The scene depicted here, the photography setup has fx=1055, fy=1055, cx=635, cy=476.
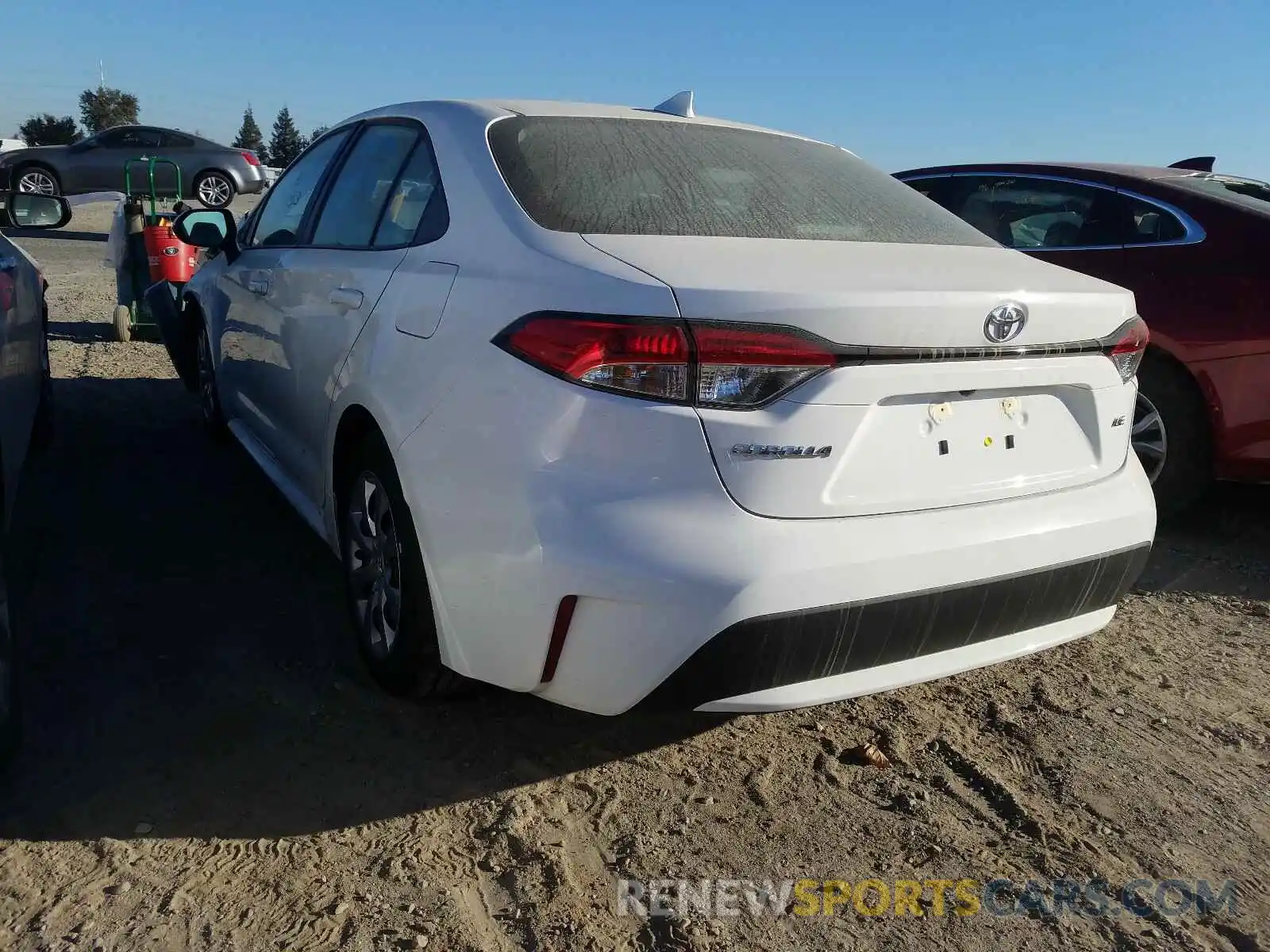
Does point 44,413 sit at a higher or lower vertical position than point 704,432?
lower

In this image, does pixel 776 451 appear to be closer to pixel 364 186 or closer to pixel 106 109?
pixel 364 186

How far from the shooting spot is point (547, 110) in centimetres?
305

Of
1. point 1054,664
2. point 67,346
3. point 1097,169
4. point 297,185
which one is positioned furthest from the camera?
point 67,346

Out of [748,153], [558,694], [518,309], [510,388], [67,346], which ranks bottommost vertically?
[67,346]

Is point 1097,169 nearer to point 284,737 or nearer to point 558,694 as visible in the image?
point 558,694

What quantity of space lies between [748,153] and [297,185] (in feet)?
6.27

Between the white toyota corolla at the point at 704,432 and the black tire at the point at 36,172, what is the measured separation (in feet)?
63.9

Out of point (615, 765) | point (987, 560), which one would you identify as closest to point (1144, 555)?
point (987, 560)

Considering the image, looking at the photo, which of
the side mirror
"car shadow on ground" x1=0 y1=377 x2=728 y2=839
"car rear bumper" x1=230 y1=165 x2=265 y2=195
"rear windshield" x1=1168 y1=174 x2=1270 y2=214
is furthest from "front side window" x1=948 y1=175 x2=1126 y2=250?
"car rear bumper" x1=230 y1=165 x2=265 y2=195

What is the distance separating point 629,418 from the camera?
2.05m

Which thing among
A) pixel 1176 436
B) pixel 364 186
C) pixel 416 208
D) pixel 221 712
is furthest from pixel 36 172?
pixel 1176 436

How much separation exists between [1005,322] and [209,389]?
4.19m

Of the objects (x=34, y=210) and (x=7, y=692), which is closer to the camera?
(x=7, y=692)

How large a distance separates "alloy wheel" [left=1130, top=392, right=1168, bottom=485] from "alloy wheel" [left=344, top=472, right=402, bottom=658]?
10.1 ft
